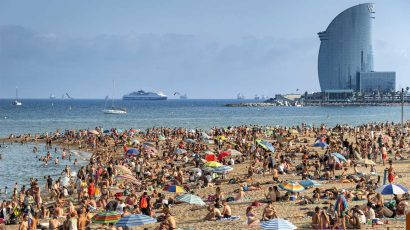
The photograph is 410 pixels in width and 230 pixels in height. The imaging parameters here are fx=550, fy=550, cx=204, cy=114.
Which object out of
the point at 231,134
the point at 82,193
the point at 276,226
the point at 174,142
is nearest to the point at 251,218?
the point at 276,226

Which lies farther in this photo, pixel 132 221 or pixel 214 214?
pixel 214 214

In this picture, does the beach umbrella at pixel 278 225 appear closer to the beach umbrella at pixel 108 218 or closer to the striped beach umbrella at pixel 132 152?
the beach umbrella at pixel 108 218

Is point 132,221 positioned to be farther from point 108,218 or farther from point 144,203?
point 144,203

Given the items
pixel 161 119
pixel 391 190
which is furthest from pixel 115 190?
pixel 161 119

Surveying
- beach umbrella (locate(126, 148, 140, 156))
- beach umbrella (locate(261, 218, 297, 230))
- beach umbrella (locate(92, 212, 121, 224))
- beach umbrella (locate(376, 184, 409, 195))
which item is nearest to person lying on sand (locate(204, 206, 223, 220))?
beach umbrella (locate(92, 212, 121, 224))

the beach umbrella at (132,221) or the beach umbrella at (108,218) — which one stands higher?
the beach umbrella at (132,221)

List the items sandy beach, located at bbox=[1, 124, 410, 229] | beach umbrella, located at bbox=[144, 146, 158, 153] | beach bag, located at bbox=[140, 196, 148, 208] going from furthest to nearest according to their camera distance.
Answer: beach umbrella, located at bbox=[144, 146, 158, 153]
beach bag, located at bbox=[140, 196, 148, 208]
sandy beach, located at bbox=[1, 124, 410, 229]

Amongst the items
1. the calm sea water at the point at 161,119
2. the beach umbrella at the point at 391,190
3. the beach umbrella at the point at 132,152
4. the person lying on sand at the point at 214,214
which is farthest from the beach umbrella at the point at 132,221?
the calm sea water at the point at 161,119

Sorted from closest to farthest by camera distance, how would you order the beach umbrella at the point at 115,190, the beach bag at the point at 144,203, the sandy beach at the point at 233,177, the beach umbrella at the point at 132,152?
the sandy beach at the point at 233,177
the beach bag at the point at 144,203
the beach umbrella at the point at 115,190
the beach umbrella at the point at 132,152

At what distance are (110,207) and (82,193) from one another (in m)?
4.05

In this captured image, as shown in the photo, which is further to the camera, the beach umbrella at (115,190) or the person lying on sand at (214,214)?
the beach umbrella at (115,190)

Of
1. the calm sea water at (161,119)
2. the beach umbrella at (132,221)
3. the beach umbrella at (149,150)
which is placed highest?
the beach umbrella at (132,221)

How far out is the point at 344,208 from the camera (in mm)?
15281

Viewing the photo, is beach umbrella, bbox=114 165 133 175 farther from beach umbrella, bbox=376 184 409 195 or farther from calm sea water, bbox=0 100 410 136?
calm sea water, bbox=0 100 410 136
